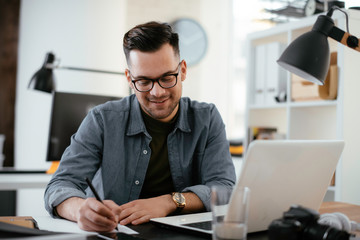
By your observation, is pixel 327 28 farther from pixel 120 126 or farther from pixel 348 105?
pixel 348 105

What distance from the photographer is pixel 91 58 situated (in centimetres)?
417

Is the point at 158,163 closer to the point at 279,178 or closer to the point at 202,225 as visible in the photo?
the point at 202,225

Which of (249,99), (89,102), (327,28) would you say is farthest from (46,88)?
(327,28)

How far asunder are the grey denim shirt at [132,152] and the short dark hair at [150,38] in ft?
0.81

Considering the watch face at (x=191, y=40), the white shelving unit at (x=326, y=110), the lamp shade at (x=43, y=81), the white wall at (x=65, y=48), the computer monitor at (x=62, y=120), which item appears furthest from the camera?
the watch face at (x=191, y=40)

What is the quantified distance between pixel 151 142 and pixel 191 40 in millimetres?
3134

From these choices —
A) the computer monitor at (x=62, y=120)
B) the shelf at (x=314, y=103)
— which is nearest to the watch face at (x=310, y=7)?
the shelf at (x=314, y=103)

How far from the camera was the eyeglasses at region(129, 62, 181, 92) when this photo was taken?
4.69ft

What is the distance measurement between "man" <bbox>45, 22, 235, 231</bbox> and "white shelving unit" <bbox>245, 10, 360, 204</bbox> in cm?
89

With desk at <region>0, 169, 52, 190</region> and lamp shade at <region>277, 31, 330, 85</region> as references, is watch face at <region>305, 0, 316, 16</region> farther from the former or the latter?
desk at <region>0, 169, 52, 190</region>

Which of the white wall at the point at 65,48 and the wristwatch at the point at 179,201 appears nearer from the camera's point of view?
the wristwatch at the point at 179,201

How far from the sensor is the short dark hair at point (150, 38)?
4.68ft

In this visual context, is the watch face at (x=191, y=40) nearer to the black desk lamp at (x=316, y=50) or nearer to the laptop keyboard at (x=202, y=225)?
the black desk lamp at (x=316, y=50)

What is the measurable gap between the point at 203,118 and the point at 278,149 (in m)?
0.77
